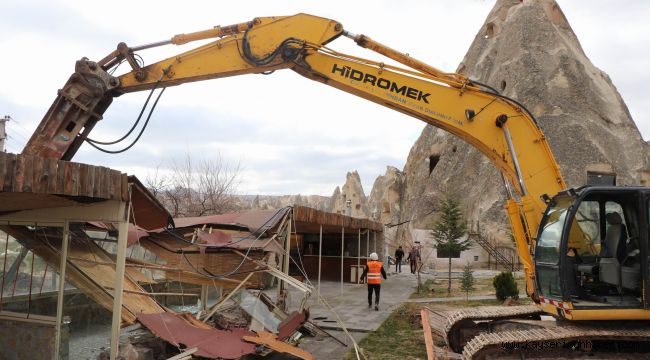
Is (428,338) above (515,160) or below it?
below

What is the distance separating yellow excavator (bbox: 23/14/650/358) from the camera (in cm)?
584

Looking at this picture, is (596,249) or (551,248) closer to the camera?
(551,248)

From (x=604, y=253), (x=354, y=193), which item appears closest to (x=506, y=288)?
(x=604, y=253)

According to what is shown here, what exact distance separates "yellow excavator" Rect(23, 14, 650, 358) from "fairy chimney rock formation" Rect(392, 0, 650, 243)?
97.2ft

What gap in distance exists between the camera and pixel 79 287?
7125 mm

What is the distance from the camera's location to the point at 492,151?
7.71 meters

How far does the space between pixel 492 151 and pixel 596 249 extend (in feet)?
6.94

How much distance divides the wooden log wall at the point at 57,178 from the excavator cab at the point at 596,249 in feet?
18.2

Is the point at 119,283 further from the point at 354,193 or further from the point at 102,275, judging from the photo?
the point at 354,193

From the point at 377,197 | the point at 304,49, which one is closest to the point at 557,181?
the point at 304,49

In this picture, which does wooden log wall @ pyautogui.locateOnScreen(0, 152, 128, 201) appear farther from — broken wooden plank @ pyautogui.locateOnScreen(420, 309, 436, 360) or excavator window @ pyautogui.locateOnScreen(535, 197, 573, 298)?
excavator window @ pyautogui.locateOnScreen(535, 197, 573, 298)

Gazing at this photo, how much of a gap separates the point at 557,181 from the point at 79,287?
7265 mm

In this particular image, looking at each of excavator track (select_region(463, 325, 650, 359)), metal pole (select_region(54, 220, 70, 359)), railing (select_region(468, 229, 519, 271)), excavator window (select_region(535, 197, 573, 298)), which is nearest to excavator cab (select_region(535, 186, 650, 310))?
excavator window (select_region(535, 197, 573, 298))

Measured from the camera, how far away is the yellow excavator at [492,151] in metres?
5.84
